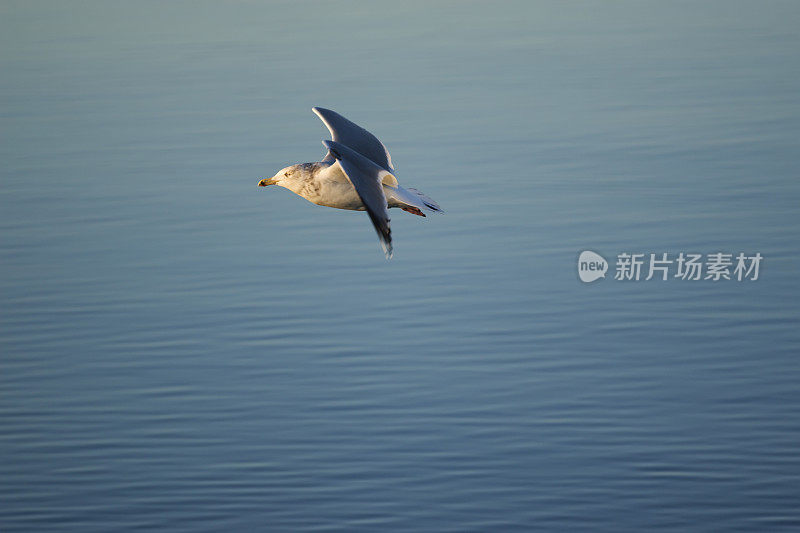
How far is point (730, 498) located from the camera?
66.1 feet

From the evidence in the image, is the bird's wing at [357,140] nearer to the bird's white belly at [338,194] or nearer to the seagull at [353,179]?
the seagull at [353,179]

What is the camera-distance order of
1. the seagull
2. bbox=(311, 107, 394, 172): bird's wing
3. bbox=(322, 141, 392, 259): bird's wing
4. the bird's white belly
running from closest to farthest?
bbox=(322, 141, 392, 259): bird's wing
the seagull
the bird's white belly
bbox=(311, 107, 394, 172): bird's wing

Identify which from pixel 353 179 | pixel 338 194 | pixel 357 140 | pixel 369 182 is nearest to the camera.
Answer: pixel 353 179

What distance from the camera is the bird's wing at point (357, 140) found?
12.1 meters

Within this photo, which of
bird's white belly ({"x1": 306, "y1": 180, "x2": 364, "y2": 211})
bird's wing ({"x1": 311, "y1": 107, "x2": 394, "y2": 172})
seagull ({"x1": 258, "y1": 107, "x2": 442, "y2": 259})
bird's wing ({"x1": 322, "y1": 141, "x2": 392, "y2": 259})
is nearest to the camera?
bird's wing ({"x1": 322, "y1": 141, "x2": 392, "y2": 259})

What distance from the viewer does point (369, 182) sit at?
1058cm

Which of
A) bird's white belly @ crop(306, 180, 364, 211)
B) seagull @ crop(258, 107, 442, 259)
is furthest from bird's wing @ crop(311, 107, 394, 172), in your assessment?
bird's white belly @ crop(306, 180, 364, 211)

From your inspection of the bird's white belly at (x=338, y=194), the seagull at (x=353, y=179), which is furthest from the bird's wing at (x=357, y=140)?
the bird's white belly at (x=338, y=194)

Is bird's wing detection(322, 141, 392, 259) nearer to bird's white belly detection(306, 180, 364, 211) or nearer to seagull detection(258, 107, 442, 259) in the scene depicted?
seagull detection(258, 107, 442, 259)

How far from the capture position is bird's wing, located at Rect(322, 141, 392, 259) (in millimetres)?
9867

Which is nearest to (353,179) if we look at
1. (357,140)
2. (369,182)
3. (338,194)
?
(369,182)

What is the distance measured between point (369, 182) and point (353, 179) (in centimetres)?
21

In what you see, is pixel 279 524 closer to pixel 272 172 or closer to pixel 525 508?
pixel 525 508

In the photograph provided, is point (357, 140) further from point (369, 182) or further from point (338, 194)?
point (369, 182)
